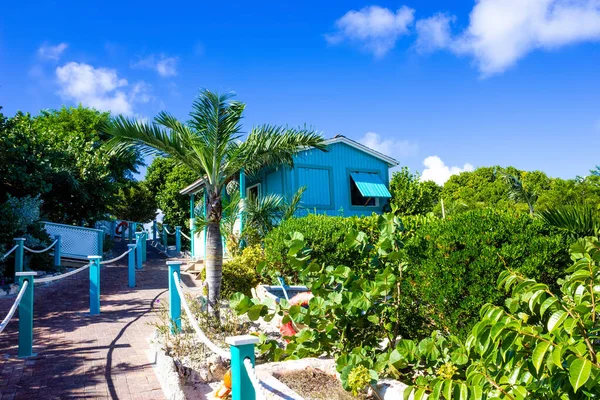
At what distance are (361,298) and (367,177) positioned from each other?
1184 cm

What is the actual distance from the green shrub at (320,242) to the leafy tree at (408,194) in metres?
5.22

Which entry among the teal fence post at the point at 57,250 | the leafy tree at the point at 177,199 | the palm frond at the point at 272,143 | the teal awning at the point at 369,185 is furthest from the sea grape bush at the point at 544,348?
the leafy tree at the point at 177,199

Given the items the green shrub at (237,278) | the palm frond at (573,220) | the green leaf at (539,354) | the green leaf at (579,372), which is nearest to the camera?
the green leaf at (579,372)

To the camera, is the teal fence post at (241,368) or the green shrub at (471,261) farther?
the green shrub at (471,261)

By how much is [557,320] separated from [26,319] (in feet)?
20.6

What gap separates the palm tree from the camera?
23.4 ft

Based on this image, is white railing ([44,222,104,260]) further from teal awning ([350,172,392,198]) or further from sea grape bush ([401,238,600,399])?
sea grape bush ([401,238,600,399])

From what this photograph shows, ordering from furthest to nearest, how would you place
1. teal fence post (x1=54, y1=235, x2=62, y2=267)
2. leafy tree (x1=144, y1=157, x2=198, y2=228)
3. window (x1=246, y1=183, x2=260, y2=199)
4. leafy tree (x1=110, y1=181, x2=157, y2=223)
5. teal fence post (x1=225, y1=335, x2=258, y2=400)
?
leafy tree (x1=110, y1=181, x2=157, y2=223) < leafy tree (x1=144, y1=157, x2=198, y2=228) < window (x1=246, y1=183, x2=260, y2=199) < teal fence post (x1=54, y1=235, x2=62, y2=267) < teal fence post (x1=225, y1=335, x2=258, y2=400)

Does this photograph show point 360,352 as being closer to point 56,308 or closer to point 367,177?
point 56,308

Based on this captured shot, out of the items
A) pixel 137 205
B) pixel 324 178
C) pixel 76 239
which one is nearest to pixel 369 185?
pixel 324 178

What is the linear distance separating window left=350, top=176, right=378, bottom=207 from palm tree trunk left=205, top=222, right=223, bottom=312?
9272 millimetres

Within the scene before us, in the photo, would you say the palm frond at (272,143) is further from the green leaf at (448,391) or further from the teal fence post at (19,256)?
the teal fence post at (19,256)

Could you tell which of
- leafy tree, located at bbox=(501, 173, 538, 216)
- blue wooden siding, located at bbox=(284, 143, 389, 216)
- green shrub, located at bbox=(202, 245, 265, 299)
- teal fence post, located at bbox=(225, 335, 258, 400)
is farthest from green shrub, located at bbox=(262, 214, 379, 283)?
leafy tree, located at bbox=(501, 173, 538, 216)

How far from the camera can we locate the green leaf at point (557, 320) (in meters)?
2.37
